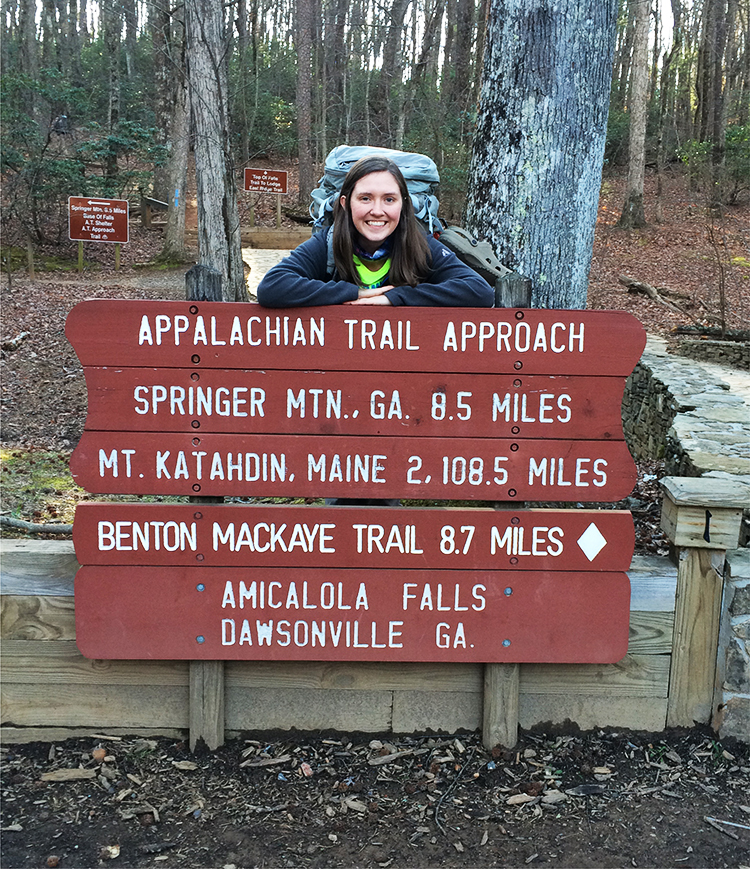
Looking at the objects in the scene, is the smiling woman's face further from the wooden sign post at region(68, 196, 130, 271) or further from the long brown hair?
the wooden sign post at region(68, 196, 130, 271)

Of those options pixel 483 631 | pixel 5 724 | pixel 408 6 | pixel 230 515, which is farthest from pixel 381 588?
pixel 408 6

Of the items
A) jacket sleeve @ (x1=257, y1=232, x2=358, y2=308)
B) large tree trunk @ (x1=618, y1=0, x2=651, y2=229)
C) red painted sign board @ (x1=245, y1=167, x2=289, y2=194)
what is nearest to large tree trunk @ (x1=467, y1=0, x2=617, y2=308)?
jacket sleeve @ (x1=257, y1=232, x2=358, y2=308)

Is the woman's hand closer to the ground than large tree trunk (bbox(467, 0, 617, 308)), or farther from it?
closer to the ground

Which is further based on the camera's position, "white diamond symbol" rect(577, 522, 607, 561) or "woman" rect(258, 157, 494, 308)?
"white diamond symbol" rect(577, 522, 607, 561)

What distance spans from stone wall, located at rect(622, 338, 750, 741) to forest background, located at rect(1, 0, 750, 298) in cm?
→ 426

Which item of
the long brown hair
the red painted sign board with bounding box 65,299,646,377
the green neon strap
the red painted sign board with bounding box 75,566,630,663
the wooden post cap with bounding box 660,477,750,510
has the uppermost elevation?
the long brown hair

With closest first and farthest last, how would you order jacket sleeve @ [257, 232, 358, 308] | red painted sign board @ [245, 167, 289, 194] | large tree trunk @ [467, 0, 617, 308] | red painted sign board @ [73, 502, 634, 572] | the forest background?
1. jacket sleeve @ [257, 232, 358, 308]
2. red painted sign board @ [73, 502, 634, 572]
3. large tree trunk @ [467, 0, 617, 308]
4. the forest background
5. red painted sign board @ [245, 167, 289, 194]

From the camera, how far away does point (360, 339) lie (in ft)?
9.08

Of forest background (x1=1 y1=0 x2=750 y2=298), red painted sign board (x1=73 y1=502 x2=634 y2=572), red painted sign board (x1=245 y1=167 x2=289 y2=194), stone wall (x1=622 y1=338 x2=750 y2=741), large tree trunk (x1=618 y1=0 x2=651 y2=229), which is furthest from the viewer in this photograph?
large tree trunk (x1=618 y1=0 x2=651 y2=229)

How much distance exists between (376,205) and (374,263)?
0.72 ft

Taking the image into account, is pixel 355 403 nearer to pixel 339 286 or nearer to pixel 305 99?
pixel 339 286

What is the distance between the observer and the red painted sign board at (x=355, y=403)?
9.02 ft

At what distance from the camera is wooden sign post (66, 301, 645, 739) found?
2752 millimetres

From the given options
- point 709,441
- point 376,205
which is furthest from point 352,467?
point 709,441
